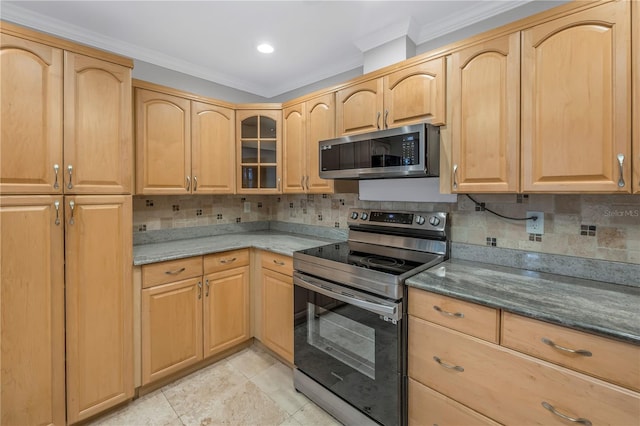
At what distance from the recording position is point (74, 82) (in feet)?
5.21

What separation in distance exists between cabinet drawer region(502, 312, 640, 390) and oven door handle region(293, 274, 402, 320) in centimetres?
46

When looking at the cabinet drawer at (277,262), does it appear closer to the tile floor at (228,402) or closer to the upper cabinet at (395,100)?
the tile floor at (228,402)

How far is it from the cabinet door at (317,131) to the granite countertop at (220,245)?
19.5 inches

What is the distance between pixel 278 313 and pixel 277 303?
0.08 meters

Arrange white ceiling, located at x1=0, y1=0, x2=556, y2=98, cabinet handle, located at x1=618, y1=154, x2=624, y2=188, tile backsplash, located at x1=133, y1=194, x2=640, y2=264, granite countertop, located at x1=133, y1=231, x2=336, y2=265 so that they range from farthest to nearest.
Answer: granite countertop, located at x1=133, y1=231, x2=336, y2=265 < white ceiling, located at x1=0, y1=0, x2=556, y2=98 < tile backsplash, located at x1=133, y1=194, x2=640, y2=264 < cabinet handle, located at x1=618, y1=154, x2=624, y2=188

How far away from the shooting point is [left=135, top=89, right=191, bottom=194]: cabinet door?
213cm

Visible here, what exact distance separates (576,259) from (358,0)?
1.89 meters

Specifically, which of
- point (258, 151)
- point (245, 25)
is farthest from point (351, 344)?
point (245, 25)

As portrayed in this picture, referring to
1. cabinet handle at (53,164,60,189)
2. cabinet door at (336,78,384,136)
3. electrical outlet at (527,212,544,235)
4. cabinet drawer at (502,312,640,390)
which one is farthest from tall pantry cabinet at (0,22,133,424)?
electrical outlet at (527,212,544,235)

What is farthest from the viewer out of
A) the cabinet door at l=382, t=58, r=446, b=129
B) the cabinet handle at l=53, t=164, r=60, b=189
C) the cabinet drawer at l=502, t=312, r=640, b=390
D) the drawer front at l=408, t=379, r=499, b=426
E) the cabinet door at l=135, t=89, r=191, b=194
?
the cabinet door at l=135, t=89, r=191, b=194

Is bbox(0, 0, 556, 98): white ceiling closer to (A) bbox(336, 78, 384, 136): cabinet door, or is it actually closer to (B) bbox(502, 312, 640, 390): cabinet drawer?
(A) bbox(336, 78, 384, 136): cabinet door

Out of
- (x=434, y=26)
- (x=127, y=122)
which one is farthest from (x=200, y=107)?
(x=434, y=26)

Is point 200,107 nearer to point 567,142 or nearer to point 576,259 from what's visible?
point 567,142

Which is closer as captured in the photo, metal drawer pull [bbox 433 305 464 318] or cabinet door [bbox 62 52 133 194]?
metal drawer pull [bbox 433 305 464 318]
